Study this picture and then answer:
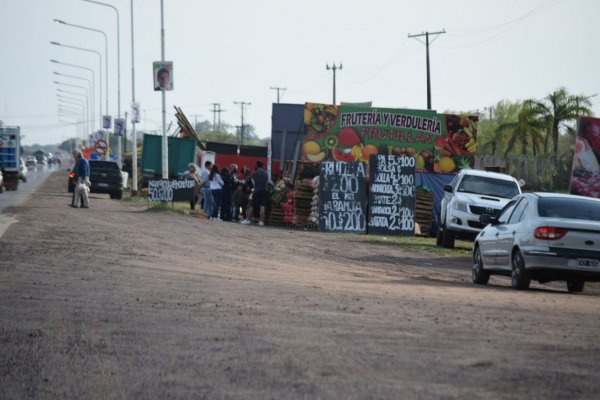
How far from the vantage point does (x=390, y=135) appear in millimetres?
42906

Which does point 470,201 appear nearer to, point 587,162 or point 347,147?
point 587,162

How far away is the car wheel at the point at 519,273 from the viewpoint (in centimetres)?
1567

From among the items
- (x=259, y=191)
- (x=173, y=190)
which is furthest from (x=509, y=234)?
(x=173, y=190)

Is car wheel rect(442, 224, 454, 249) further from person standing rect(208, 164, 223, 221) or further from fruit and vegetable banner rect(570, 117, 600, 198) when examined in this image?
person standing rect(208, 164, 223, 221)

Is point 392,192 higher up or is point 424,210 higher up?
point 392,192

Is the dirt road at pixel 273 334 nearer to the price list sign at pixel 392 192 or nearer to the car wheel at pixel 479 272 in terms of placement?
the car wheel at pixel 479 272

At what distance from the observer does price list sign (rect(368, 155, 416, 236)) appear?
32.4 meters

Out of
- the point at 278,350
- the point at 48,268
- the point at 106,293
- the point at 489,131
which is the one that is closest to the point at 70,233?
the point at 48,268

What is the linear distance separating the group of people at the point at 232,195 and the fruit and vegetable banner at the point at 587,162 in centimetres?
957

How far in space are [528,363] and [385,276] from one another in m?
9.68

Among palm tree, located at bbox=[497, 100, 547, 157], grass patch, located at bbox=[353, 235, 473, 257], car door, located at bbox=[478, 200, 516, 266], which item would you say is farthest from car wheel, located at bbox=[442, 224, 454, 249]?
palm tree, located at bbox=[497, 100, 547, 157]

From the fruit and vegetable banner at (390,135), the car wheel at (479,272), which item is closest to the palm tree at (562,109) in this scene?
the fruit and vegetable banner at (390,135)

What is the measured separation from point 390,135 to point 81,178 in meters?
11.8

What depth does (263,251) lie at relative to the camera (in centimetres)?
2322
